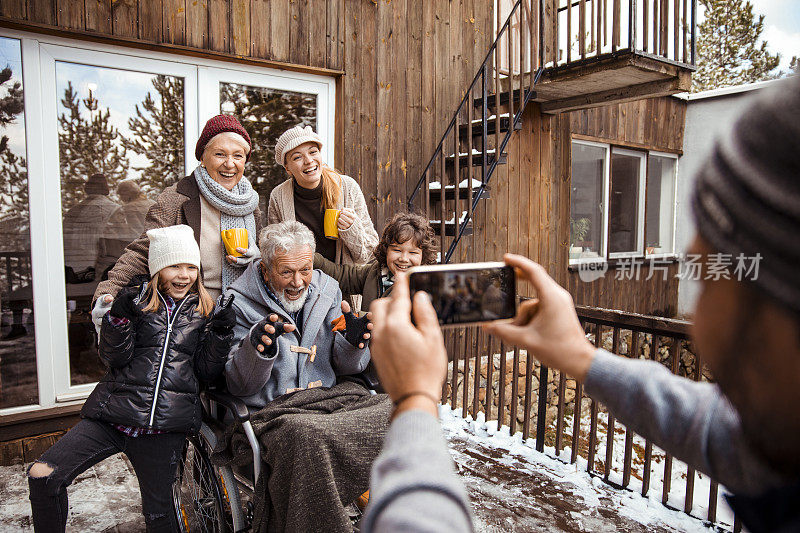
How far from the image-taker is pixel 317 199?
306cm

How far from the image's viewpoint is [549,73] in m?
5.06

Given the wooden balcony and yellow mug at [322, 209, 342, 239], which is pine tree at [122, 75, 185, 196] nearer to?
yellow mug at [322, 209, 342, 239]

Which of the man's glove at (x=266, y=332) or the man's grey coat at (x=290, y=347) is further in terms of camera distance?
the man's grey coat at (x=290, y=347)

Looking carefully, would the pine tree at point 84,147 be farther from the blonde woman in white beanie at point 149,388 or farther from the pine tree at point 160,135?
the blonde woman in white beanie at point 149,388

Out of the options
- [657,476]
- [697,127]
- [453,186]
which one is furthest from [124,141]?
[697,127]

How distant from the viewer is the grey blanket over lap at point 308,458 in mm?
1753

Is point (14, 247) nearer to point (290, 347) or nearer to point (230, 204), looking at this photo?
point (230, 204)

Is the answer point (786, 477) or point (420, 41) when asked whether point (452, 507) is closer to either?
point (786, 477)

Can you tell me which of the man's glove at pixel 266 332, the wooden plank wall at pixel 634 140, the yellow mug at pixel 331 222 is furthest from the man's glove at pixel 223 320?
the wooden plank wall at pixel 634 140

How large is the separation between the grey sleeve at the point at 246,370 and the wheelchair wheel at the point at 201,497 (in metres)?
0.33

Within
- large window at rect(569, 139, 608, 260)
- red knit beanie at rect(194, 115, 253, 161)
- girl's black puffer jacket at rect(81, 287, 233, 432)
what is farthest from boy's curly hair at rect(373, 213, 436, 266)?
large window at rect(569, 139, 608, 260)

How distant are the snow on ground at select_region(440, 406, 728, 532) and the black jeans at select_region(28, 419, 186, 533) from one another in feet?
4.87

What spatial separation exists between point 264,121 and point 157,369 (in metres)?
2.60

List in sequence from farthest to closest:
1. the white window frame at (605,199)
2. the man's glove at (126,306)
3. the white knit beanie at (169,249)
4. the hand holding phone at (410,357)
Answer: the white window frame at (605,199)
the white knit beanie at (169,249)
the man's glove at (126,306)
the hand holding phone at (410,357)
